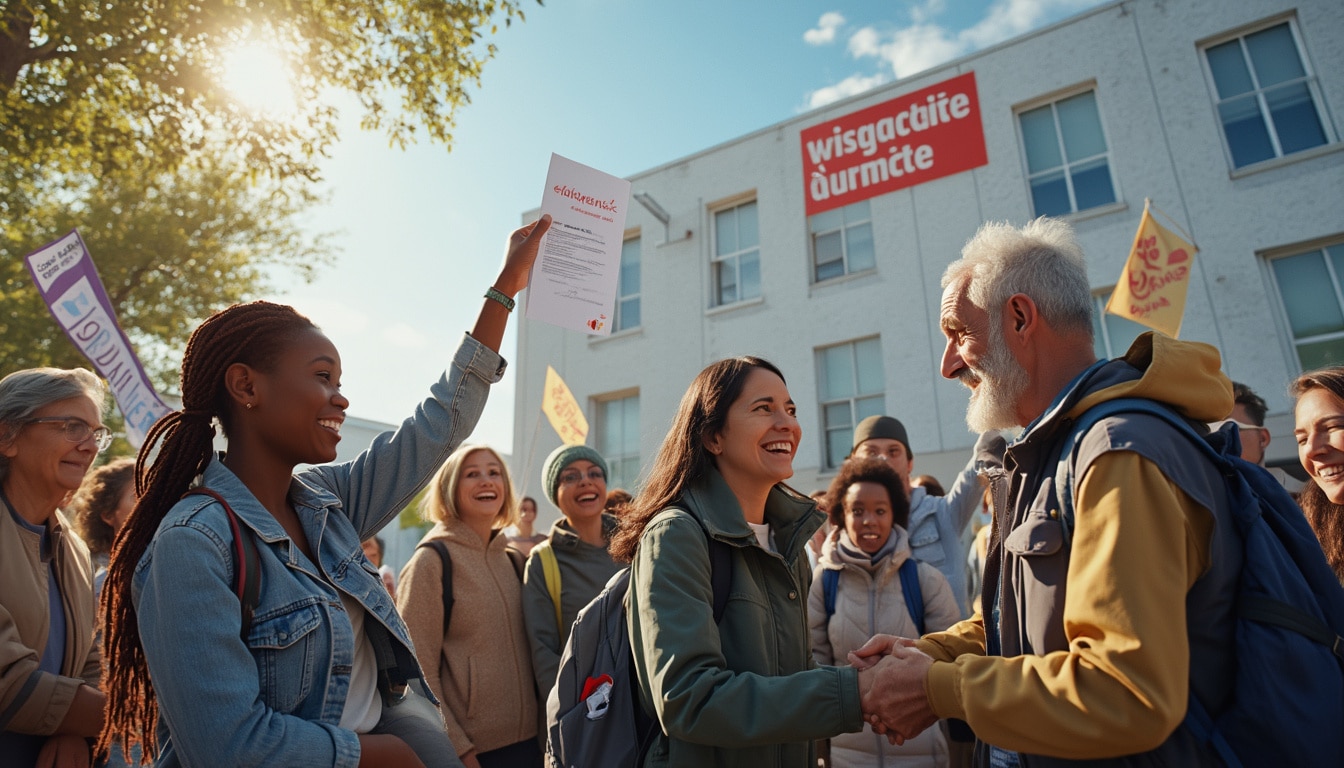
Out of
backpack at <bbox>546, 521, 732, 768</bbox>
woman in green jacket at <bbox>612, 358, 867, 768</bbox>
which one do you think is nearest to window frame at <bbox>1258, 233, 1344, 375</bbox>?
woman in green jacket at <bbox>612, 358, 867, 768</bbox>

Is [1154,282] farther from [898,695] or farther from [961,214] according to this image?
[898,695]

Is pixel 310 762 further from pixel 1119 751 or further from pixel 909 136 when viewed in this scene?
pixel 909 136

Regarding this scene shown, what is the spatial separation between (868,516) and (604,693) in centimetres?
247

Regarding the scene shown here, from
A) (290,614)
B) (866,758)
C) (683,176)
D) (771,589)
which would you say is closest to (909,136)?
(683,176)

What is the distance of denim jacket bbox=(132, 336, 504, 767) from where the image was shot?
1422mm

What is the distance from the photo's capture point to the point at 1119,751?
1.45 m

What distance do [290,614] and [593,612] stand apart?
96 cm

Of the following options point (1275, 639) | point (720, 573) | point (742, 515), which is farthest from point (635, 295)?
point (1275, 639)

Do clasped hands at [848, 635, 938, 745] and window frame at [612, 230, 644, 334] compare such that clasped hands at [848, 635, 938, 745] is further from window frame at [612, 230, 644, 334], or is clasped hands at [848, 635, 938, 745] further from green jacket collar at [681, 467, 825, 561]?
window frame at [612, 230, 644, 334]

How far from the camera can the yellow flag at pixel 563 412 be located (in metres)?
9.51

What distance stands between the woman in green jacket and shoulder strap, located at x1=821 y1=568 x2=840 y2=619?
1622 millimetres

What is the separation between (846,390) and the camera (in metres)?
12.9

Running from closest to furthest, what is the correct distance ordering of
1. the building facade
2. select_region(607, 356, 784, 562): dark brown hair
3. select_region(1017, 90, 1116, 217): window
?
select_region(607, 356, 784, 562): dark brown hair → the building facade → select_region(1017, 90, 1116, 217): window

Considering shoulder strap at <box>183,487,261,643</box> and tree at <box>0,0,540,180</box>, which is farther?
tree at <box>0,0,540,180</box>
